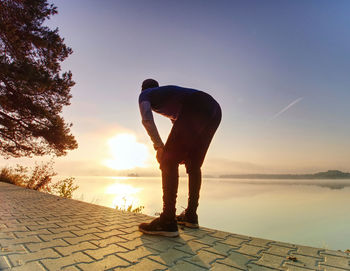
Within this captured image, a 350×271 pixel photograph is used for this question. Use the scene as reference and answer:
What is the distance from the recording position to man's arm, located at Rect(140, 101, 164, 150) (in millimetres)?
2166

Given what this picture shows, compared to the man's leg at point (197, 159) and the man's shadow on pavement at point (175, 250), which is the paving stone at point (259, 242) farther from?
the man's leg at point (197, 159)

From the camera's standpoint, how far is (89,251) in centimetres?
165

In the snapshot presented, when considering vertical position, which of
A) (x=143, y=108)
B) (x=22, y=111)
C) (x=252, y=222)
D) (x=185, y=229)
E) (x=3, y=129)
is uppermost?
(x=22, y=111)

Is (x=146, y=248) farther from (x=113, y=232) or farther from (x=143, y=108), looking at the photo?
(x=143, y=108)

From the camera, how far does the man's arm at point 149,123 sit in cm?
217

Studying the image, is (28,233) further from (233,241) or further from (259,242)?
(259,242)

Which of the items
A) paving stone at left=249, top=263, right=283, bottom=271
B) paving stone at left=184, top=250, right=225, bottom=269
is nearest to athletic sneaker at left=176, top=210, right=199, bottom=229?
paving stone at left=184, top=250, right=225, bottom=269

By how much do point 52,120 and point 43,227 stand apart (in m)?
8.23

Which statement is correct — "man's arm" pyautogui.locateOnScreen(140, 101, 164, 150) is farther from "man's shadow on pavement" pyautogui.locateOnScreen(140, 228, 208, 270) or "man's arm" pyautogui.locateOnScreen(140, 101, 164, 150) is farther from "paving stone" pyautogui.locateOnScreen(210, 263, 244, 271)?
"paving stone" pyautogui.locateOnScreen(210, 263, 244, 271)

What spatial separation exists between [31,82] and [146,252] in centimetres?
875

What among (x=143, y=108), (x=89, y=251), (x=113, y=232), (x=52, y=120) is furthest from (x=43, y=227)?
(x=52, y=120)

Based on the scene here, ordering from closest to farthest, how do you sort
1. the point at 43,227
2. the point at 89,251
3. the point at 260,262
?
the point at 260,262 → the point at 89,251 → the point at 43,227

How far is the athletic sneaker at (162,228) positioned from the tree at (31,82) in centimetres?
820

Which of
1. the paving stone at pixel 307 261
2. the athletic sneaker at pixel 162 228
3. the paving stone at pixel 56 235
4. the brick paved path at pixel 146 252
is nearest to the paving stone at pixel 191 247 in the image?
the brick paved path at pixel 146 252
